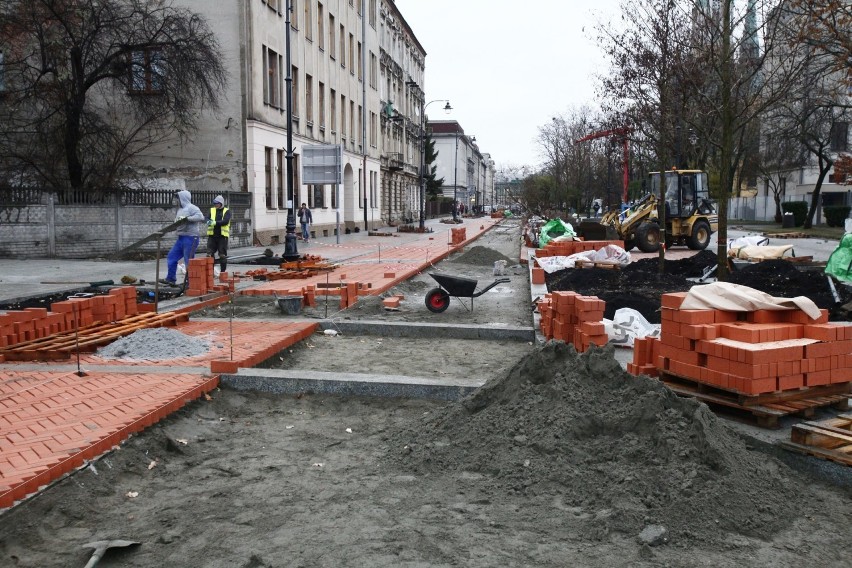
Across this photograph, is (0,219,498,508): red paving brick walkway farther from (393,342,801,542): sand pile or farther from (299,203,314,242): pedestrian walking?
(299,203,314,242): pedestrian walking

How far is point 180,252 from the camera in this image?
44.3ft

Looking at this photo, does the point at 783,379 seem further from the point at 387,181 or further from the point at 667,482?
the point at 387,181

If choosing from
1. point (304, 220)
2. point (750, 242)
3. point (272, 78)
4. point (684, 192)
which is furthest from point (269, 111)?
point (750, 242)

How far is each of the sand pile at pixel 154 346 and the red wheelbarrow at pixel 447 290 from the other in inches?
153

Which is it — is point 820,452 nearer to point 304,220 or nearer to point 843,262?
point 843,262

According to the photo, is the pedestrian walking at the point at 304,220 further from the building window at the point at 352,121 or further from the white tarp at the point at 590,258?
the white tarp at the point at 590,258

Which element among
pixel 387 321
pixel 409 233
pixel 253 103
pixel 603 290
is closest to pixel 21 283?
pixel 387 321

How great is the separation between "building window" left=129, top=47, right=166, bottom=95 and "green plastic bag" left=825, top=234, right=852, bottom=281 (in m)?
19.8

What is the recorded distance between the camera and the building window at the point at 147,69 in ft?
74.6

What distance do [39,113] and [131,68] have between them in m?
3.16

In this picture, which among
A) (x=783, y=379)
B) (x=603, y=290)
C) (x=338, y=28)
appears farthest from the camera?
(x=338, y=28)

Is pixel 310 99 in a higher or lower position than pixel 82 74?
higher

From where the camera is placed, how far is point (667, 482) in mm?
3996

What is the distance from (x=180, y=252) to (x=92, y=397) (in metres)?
8.10
